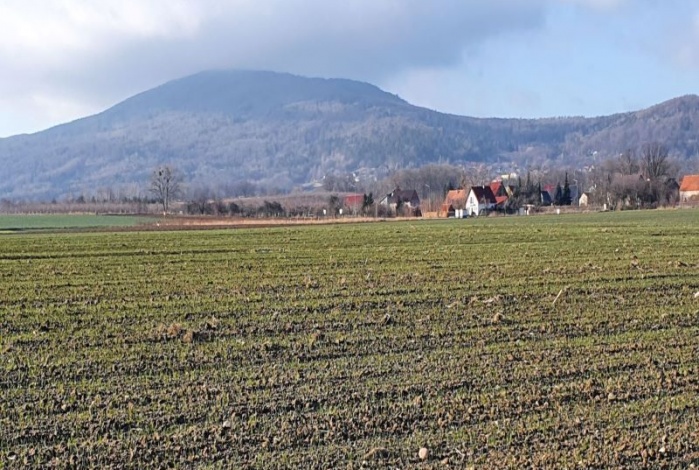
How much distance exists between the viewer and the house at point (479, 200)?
5177 inches

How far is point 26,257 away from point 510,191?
125429mm

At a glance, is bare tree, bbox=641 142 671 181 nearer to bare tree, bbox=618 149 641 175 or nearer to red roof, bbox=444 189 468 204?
bare tree, bbox=618 149 641 175

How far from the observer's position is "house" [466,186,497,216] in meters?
132

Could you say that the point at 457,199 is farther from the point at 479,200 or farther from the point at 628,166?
the point at 628,166

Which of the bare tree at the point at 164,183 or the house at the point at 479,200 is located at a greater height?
the bare tree at the point at 164,183

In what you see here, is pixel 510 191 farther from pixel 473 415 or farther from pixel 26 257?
pixel 473 415

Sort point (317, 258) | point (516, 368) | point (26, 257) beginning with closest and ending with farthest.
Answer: point (516, 368) → point (317, 258) → point (26, 257)

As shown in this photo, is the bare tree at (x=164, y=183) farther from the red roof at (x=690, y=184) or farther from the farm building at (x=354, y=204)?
the red roof at (x=690, y=184)

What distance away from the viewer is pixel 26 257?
1171 inches

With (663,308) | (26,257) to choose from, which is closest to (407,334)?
(663,308)

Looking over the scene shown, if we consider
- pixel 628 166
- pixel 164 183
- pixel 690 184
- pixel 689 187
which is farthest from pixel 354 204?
pixel 628 166

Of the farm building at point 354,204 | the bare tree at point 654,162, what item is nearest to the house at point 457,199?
the farm building at point 354,204

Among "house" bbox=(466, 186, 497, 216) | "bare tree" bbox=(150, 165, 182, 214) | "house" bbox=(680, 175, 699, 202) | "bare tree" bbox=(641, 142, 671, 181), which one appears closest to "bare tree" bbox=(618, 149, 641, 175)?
"bare tree" bbox=(641, 142, 671, 181)

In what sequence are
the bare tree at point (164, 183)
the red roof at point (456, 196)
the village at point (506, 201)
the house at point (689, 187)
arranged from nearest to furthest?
the village at point (506, 201) < the house at point (689, 187) < the bare tree at point (164, 183) < the red roof at point (456, 196)
